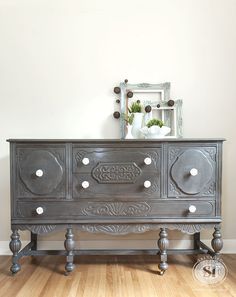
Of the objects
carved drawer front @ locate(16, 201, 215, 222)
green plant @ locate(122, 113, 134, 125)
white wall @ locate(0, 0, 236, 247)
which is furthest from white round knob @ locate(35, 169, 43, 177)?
green plant @ locate(122, 113, 134, 125)

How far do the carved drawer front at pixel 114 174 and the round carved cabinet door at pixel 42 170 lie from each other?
0.13 m

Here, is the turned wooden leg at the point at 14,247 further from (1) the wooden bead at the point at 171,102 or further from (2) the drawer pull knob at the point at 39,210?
(1) the wooden bead at the point at 171,102

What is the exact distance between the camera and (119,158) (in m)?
1.98

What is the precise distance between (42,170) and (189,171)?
985mm

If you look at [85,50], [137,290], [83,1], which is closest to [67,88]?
[85,50]

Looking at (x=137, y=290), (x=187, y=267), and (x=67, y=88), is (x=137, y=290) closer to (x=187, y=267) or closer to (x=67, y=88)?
(x=187, y=267)

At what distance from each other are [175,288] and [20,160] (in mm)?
1282

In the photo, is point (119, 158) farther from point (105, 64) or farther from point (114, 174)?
point (105, 64)

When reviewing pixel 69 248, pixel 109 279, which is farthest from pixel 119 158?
pixel 109 279

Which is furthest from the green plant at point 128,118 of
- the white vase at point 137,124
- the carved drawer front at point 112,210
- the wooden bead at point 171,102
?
the carved drawer front at point 112,210

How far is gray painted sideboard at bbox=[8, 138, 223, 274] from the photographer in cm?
197

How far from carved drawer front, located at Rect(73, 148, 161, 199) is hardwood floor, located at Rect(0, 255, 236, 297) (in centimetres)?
54

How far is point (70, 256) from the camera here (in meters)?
1.98

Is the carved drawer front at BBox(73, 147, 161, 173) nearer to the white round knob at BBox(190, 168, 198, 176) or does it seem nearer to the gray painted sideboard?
the gray painted sideboard
